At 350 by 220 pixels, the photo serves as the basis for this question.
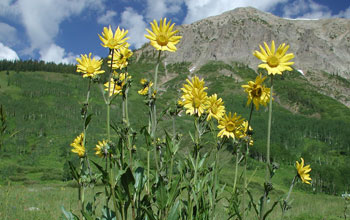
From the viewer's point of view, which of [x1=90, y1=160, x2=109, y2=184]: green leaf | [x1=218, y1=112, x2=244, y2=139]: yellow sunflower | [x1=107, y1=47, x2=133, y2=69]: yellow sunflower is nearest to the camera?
[x1=90, y1=160, x2=109, y2=184]: green leaf

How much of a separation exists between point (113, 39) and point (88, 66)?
2.81 ft

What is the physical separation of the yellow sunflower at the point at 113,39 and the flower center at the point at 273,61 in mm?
1539

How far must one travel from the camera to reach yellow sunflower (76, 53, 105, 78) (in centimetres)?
336

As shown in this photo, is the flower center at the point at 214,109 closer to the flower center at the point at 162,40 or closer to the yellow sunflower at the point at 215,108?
the yellow sunflower at the point at 215,108

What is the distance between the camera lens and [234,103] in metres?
149

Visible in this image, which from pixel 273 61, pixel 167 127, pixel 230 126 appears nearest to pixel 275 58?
pixel 273 61

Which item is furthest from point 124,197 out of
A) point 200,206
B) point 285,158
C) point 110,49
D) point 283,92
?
point 283,92

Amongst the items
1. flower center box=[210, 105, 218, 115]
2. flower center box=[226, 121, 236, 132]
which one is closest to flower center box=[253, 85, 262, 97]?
flower center box=[226, 121, 236, 132]

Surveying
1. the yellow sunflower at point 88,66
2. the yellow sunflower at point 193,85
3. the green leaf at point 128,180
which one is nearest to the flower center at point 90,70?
the yellow sunflower at point 88,66

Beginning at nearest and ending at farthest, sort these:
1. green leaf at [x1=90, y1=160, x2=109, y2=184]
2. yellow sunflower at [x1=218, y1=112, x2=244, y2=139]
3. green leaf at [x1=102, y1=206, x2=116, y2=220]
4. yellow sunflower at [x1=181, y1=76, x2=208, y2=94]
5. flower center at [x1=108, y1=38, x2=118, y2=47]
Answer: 1. green leaf at [x1=90, y1=160, x2=109, y2=184]
2. flower center at [x1=108, y1=38, x2=118, y2=47]
3. green leaf at [x1=102, y1=206, x2=116, y2=220]
4. yellow sunflower at [x1=181, y1=76, x2=208, y2=94]
5. yellow sunflower at [x1=218, y1=112, x2=244, y2=139]

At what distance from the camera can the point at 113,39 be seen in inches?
109

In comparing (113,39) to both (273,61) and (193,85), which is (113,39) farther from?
(273,61)

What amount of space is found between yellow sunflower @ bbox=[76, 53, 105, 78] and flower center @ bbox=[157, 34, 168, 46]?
3.14 feet

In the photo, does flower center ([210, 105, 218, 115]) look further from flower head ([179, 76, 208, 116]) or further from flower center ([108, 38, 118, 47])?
flower center ([108, 38, 118, 47])
